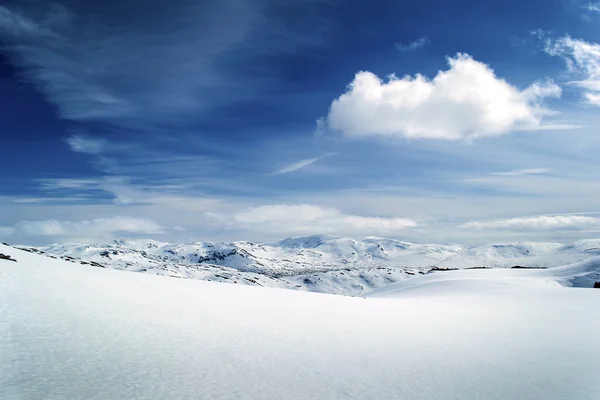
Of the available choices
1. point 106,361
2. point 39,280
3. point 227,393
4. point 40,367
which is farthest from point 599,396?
point 39,280

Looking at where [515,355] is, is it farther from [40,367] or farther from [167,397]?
[40,367]

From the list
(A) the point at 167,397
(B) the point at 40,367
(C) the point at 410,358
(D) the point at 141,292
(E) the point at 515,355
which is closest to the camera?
(A) the point at 167,397

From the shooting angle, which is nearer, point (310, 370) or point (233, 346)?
point (310, 370)

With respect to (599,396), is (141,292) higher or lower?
higher

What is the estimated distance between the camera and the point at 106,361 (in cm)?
959

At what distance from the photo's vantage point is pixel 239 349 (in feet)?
40.0

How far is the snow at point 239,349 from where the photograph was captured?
8953mm

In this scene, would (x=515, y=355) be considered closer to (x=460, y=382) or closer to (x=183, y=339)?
(x=460, y=382)

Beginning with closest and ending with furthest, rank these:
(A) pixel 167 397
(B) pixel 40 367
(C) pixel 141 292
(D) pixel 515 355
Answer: (A) pixel 167 397, (B) pixel 40 367, (D) pixel 515 355, (C) pixel 141 292

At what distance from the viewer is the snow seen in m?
8.95

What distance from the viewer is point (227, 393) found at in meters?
8.73

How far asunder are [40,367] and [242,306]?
37.1ft

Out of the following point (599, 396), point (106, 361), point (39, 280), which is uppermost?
point (39, 280)

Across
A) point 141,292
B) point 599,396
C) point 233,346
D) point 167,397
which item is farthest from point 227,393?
point 141,292
